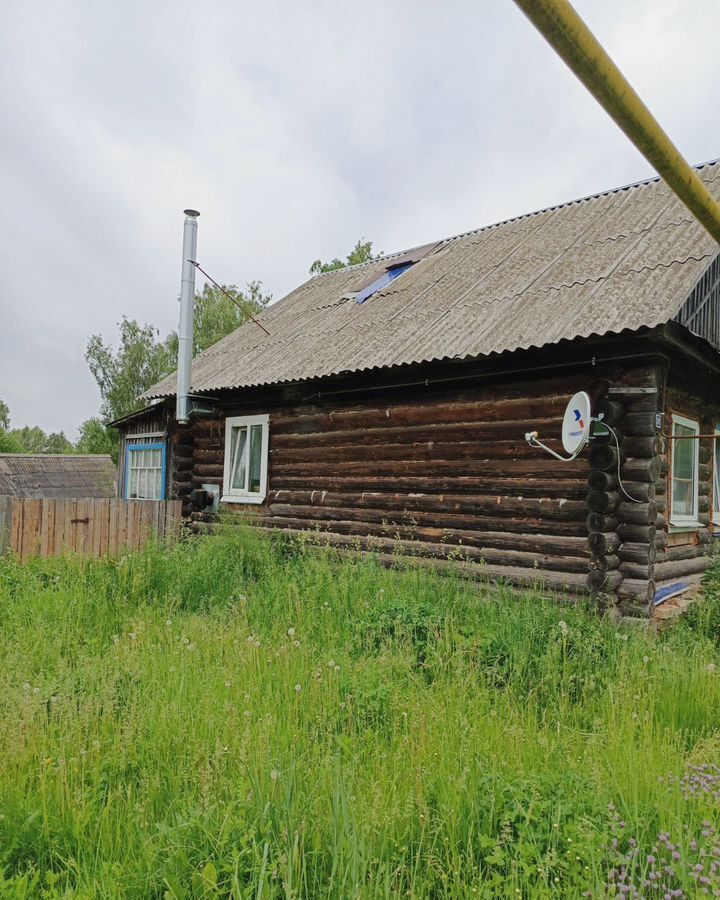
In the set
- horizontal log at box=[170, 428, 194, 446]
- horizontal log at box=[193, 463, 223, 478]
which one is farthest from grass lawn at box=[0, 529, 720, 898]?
horizontal log at box=[170, 428, 194, 446]

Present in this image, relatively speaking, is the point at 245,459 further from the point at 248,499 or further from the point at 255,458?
the point at 248,499

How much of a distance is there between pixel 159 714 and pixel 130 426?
458 inches

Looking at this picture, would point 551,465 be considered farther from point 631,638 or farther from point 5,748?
point 5,748

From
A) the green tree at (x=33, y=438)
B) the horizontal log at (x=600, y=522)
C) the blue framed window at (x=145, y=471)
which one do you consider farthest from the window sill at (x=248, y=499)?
the green tree at (x=33, y=438)

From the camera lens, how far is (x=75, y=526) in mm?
8633

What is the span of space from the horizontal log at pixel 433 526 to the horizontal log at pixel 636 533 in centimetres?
38

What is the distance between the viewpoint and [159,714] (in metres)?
3.22

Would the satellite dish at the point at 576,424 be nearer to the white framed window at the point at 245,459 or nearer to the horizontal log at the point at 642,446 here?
the horizontal log at the point at 642,446

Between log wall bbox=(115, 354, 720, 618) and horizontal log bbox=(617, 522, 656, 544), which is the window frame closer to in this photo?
log wall bbox=(115, 354, 720, 618)

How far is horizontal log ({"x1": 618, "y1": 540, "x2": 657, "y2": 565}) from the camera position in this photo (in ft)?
19.1

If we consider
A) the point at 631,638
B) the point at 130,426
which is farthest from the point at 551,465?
the point at 130,426

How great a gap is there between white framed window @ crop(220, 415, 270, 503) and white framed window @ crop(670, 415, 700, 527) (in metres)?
5.78

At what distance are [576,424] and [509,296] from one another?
2503mm

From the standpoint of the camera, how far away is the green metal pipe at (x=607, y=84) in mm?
1606
